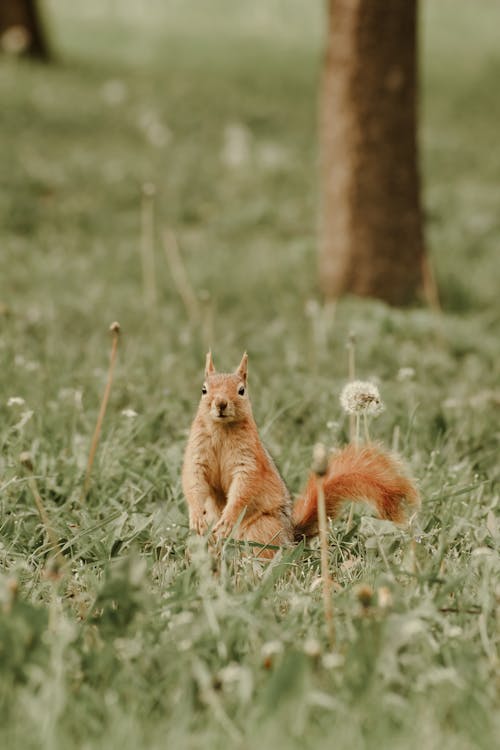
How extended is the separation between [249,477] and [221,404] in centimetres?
22

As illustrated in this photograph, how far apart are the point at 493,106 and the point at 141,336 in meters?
11.1

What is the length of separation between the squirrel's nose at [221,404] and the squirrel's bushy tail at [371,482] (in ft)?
1.08

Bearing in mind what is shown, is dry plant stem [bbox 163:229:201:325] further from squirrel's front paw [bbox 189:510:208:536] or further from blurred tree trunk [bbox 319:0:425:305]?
squirrel's front paw [bbox 189:510:208:536]

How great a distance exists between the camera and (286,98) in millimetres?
13500

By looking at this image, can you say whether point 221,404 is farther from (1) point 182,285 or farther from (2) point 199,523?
(1) point 182,285

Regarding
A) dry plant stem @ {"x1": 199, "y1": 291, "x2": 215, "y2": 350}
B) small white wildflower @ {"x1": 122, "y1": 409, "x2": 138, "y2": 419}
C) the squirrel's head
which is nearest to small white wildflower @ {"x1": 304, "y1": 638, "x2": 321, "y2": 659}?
the squirrel's head

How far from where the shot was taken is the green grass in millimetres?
1881

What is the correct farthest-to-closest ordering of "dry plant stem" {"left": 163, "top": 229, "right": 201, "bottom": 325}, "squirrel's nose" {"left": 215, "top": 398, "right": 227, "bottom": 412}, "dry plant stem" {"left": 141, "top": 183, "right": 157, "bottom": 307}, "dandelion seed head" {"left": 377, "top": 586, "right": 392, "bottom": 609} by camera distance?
"dry plant stem" {"left": 163, "top": 229, "right": 201, "bottom": 325} → "dry plant stem" {"left": 141, "top": 183, "right": 157, "bottom": 307} → "squirrel's nose" {"left": 215, "top": 398, "right": 227, "bottom": 412} → "dandelion seed head" {"left": 377, "top": 586, "right": 392, "bottom": 609}

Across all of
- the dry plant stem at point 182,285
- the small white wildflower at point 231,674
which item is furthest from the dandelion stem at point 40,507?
the dry plant stem at point 182,285

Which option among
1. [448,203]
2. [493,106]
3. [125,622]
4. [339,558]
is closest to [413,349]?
[339,558]

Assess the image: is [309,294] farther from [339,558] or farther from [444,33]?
[444,33]

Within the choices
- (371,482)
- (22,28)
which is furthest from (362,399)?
(22,28)

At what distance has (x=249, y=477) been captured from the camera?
2.55 metres

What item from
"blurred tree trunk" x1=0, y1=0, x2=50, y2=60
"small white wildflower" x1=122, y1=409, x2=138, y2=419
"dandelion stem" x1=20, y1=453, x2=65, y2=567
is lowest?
"dandelion stem" x1=20, y1=453, x2=65, y2=567
